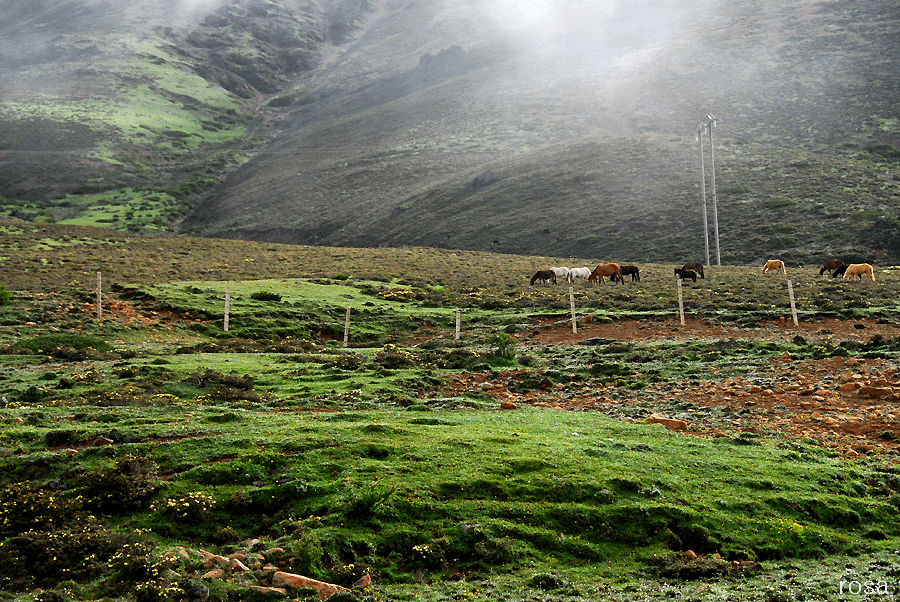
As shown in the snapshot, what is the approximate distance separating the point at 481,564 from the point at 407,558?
95 centimetres

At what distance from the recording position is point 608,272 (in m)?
46.9

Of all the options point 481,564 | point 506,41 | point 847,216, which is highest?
point 506,41

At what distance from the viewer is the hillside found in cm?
7431

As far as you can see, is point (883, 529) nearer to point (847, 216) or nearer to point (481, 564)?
point (481, 564)

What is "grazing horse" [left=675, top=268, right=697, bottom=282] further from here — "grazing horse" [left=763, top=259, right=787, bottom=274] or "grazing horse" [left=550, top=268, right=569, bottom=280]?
"grazing horse" [left=763, top=259, right=787, bottom=274]

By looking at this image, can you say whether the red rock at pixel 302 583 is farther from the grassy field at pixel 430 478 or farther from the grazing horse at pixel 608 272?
the grazing horse at pixel 608 272

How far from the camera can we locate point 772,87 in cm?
10681

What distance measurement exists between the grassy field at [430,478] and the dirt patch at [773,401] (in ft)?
0.41

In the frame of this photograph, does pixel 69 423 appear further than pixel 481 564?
Yes

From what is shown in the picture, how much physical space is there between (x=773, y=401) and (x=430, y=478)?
9144 mm

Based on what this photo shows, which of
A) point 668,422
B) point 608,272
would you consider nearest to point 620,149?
point 608,272

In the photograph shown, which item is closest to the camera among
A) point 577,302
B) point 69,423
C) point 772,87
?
point 69,423

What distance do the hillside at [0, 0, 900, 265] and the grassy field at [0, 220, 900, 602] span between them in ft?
163

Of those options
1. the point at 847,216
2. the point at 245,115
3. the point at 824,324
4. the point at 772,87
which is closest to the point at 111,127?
the point at 245,115
